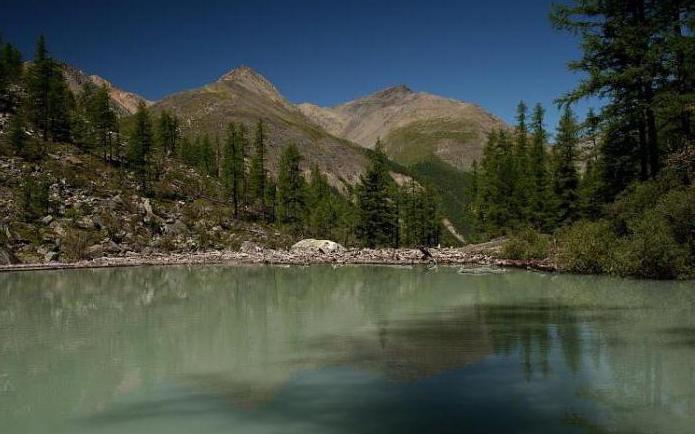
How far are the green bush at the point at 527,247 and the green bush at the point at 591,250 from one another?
17.6ft

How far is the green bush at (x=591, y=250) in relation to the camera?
85.7 feet

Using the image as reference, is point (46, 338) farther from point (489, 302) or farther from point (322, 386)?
point (489, 302)

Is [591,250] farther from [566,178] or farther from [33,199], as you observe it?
[33,199]

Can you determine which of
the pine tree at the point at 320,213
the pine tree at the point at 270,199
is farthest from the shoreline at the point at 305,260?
the pine tree at the point at 270,199

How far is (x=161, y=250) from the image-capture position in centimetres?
5275

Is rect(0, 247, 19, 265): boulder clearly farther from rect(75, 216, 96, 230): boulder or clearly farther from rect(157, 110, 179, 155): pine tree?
rect(157, 110, 179, 155): pine tree

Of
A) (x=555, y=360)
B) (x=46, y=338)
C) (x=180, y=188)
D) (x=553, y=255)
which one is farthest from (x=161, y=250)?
(x=555, y=360)

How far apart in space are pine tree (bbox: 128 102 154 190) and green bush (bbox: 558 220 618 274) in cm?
5626

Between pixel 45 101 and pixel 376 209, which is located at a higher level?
pixel 45 101

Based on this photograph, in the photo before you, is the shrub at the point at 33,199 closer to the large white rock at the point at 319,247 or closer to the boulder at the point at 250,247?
the boulder at the point at 250,247

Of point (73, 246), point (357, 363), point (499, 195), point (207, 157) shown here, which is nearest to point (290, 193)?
point (499, 195)

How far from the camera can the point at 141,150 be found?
2749 inches

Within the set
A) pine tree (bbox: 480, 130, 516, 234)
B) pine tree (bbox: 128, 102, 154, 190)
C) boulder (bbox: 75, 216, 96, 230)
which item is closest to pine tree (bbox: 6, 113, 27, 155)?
pine tree (bbox: 128, 102, 154, 190)

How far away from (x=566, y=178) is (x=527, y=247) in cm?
2047
